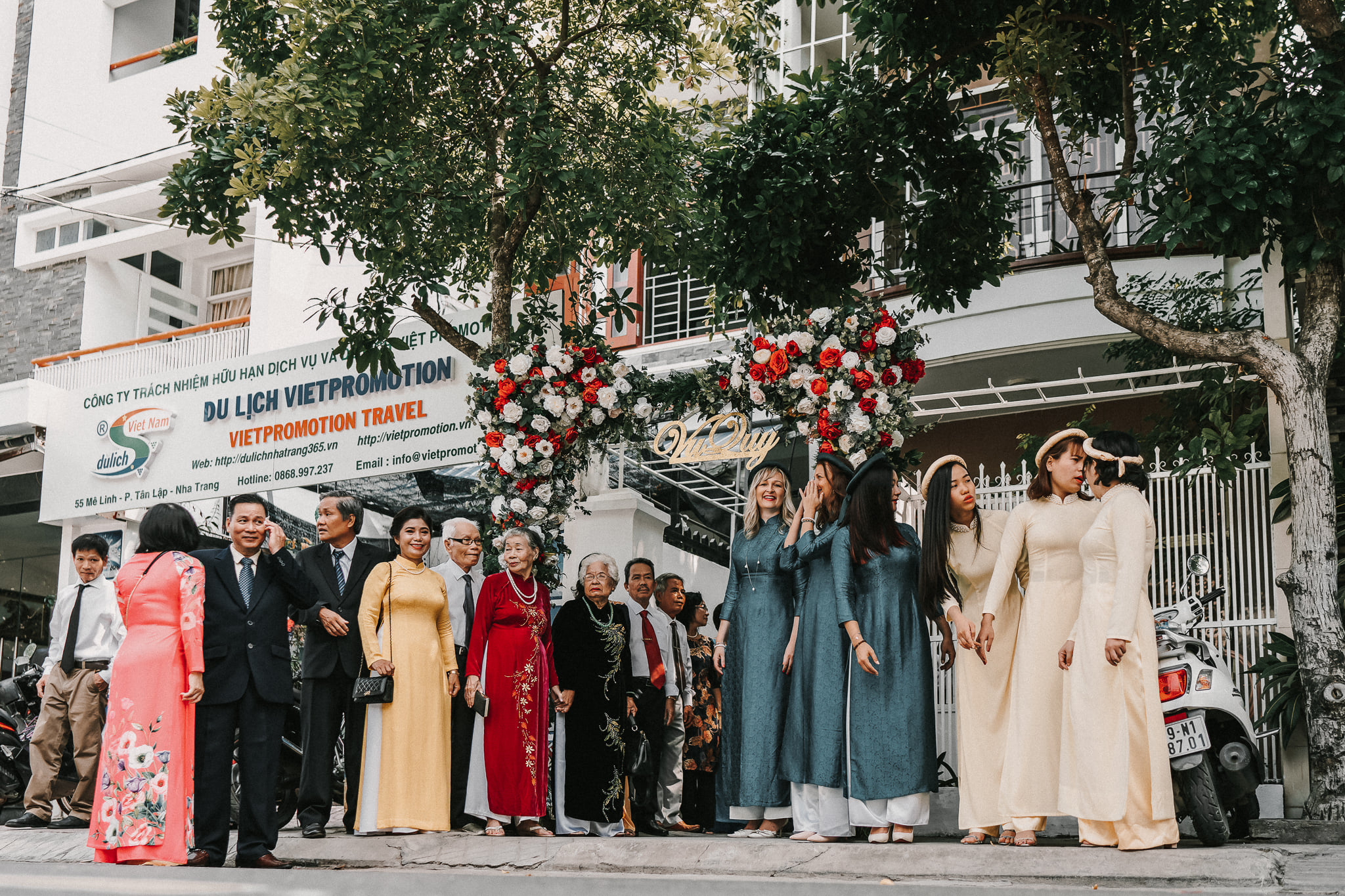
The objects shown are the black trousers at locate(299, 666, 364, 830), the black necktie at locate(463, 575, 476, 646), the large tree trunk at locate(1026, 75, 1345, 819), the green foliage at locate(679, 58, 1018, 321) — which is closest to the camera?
the large tree trunk at locate(1026, 75, 1345, 819)

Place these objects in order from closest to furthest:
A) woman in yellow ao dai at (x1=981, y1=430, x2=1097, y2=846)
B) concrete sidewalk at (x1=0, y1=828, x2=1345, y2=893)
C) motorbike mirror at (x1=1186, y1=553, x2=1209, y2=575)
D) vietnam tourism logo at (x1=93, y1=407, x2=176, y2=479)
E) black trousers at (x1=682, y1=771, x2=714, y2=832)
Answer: concrete sidewalk at (x1=0, y1=828, x2=1345, y2=893), woman in yellow ao dai at (x1=981, y1=430, x2=1097, y2=846), motorbike mirror at (x1=1186, y1=553, x2=1209, y2=575), black trousers at (x1=682, y1=771, x2=714, y2=832), vietnam tourism logo at (x1=93, y1=407, x2=176, y2=479)

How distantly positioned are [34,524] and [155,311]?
3.51 meters

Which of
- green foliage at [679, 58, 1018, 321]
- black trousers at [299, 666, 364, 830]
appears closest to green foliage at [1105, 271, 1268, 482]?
green foliage at [679, 58, 1018, 321]

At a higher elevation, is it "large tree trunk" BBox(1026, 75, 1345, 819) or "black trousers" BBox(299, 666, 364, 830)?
"large tree trunk" BBox(1026, 75, 1345, 819)

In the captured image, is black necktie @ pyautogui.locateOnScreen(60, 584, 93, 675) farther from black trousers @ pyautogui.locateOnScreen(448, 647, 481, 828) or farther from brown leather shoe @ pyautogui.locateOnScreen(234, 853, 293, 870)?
brown leather shoe @ pyautogui.locateOnScreen(234, 853, 293, 870)

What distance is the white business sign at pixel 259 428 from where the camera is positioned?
35.2 ft

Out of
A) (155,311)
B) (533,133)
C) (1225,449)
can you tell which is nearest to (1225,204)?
(1225,449)

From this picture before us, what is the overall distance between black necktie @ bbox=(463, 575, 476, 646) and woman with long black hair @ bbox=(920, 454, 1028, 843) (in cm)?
Result: 297

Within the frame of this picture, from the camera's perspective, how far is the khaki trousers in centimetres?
845

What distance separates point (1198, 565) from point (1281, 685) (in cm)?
98

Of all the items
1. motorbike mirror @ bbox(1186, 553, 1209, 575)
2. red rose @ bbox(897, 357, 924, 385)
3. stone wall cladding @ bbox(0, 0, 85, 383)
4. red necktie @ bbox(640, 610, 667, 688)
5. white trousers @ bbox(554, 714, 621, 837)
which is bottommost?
white trousers @ bbox(554, 714, 621, 837)

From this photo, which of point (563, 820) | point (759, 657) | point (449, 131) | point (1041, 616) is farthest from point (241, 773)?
point (449, 131)

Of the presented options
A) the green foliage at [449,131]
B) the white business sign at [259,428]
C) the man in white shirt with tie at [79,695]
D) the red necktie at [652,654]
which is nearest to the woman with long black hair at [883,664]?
the red necktie at [652,654]

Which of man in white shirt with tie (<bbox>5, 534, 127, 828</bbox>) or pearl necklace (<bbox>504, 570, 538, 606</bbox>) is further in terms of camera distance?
man in white shirt with tie (<bbox>5, 534, 127, 828</bbox>)
